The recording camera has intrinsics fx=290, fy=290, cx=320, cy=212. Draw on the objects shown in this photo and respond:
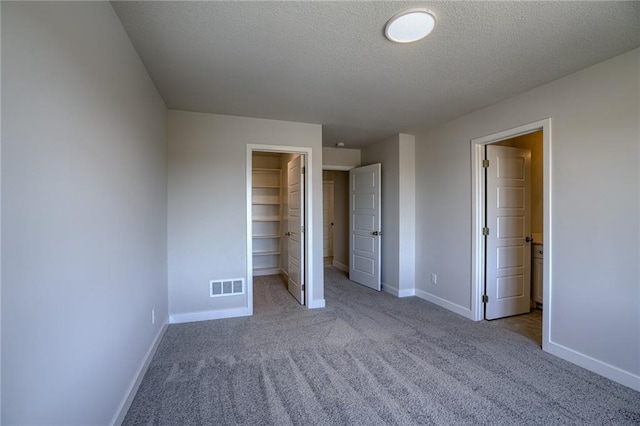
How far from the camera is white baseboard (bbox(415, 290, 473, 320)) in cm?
352

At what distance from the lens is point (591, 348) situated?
7.69ft

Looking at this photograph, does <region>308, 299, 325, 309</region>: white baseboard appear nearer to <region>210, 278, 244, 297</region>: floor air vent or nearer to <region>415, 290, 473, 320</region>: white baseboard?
<region>210, 278, 244, 297</region>: floor air vent

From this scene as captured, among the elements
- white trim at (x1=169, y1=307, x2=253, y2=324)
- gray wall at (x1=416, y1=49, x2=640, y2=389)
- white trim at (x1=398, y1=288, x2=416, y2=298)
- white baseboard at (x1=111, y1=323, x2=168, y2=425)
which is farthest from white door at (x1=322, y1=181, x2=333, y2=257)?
white baseboard at (x1=111, y1=323, x2=168, y2=425)

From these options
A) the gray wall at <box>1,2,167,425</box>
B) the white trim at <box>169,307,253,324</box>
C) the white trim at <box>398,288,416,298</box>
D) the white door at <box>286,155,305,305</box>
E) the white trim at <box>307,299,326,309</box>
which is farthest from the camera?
the white trim at <box>398,288,416,298</box>

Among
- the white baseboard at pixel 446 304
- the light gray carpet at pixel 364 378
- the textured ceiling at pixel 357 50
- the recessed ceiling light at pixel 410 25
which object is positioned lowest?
the light gray carpet at pixel 364 378

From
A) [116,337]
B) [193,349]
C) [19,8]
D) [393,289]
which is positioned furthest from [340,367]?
[19,8]

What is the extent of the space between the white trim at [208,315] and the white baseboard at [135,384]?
500mm

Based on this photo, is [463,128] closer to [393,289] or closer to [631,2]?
[631,2]

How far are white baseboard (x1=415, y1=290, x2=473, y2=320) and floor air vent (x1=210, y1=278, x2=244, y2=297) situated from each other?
2.58 metres

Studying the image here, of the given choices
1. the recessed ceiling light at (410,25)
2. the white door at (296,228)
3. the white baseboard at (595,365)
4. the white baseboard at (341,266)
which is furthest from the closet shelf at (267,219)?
the white baseboard at (595,365)

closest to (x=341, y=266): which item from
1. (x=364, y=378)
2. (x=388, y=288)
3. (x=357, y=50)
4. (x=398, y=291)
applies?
(x=388, y=288)

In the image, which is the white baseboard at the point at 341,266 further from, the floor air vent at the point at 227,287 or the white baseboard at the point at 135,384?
the white baseboard at the point at 135,384

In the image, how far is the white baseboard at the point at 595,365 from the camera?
2.10 metres

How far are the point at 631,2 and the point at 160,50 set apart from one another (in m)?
2.92
